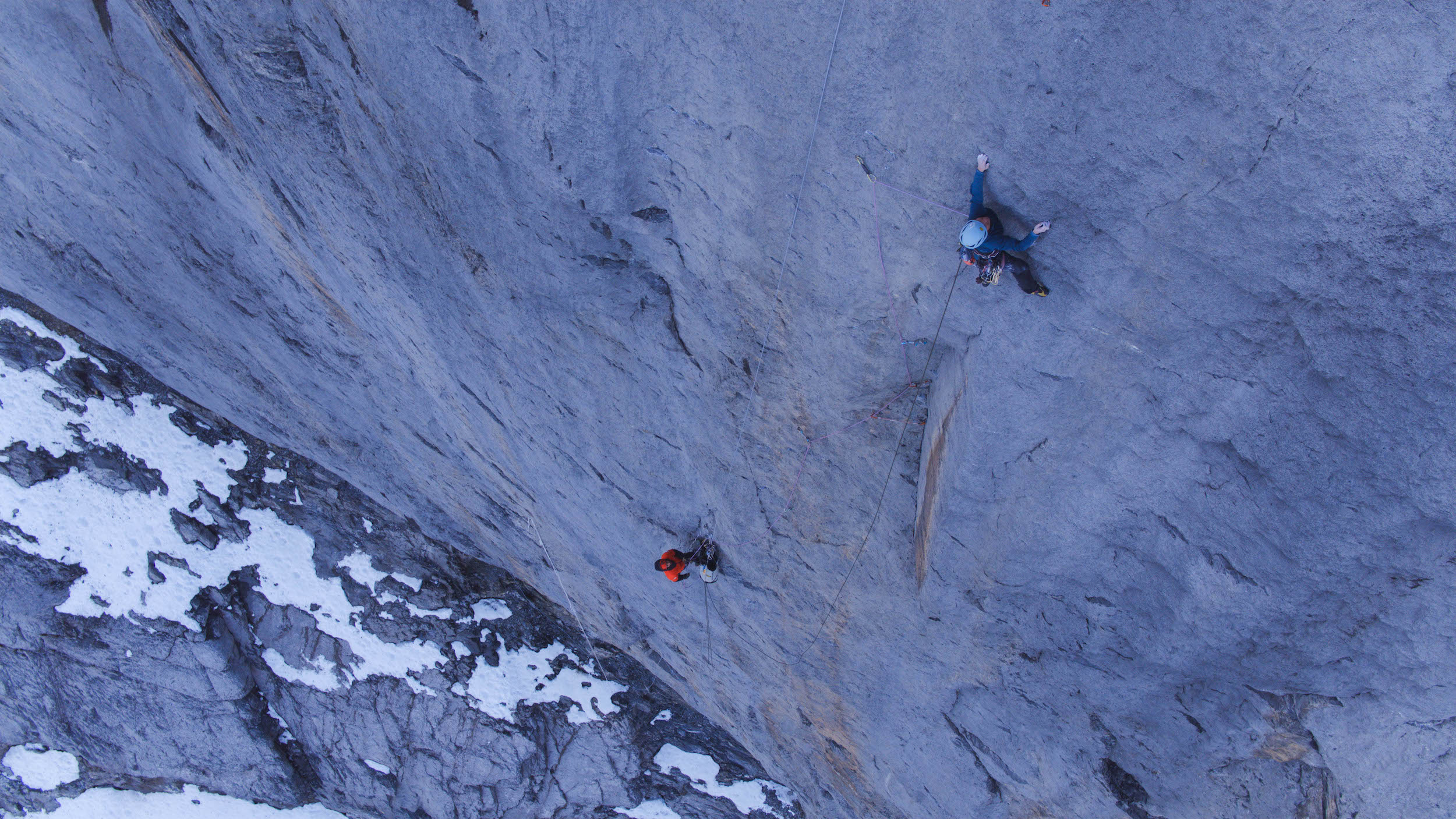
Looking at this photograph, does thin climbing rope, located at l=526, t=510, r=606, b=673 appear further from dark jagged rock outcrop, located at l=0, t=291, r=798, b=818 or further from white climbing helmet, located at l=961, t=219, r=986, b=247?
white climbing helmet, located at l=961, t=219, r=986, b=247

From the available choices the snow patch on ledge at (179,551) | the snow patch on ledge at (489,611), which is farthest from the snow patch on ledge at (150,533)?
the snow patch on ledge at (489,611)

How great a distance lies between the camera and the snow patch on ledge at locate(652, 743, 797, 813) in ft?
36.6

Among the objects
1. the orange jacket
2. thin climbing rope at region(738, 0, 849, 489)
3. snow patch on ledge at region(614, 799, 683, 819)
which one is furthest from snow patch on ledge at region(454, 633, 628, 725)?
thin climbing rope at region(738, 0, 849, 489)

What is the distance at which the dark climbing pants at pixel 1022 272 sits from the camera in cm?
400

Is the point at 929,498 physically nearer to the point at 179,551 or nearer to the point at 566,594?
the point at 566,594

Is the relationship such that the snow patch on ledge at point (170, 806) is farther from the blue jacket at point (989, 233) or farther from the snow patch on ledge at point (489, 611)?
the blue jacket at point (989, 233)

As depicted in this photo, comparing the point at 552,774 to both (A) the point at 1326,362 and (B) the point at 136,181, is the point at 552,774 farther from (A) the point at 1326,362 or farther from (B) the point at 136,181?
(A) the point at 1326,362

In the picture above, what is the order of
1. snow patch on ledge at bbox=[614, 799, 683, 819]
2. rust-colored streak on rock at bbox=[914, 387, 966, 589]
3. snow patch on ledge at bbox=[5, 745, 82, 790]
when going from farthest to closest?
1. snow patch on ledge at bbox=[5, 745, 82, 790]
2. snow patch on ledge at bbox=[614, 799, 683, 819]
3. rust-colored streak on rock at bbox=[914, 387, 966, 589]

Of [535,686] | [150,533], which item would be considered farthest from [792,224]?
[150,533]

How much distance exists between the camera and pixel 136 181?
7785 millimetres

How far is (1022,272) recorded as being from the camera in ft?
Result: 13.1

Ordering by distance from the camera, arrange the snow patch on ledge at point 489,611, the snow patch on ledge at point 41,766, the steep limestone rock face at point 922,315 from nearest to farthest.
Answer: the steep limestone rock face at point 922,315
the snow patch on ledge at point 489,611
the snow patch on ledge at point 41,766

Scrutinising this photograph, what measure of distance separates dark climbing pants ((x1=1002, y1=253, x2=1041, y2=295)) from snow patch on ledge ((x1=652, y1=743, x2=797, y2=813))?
9.38m

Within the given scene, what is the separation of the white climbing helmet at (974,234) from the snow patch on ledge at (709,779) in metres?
9.61
